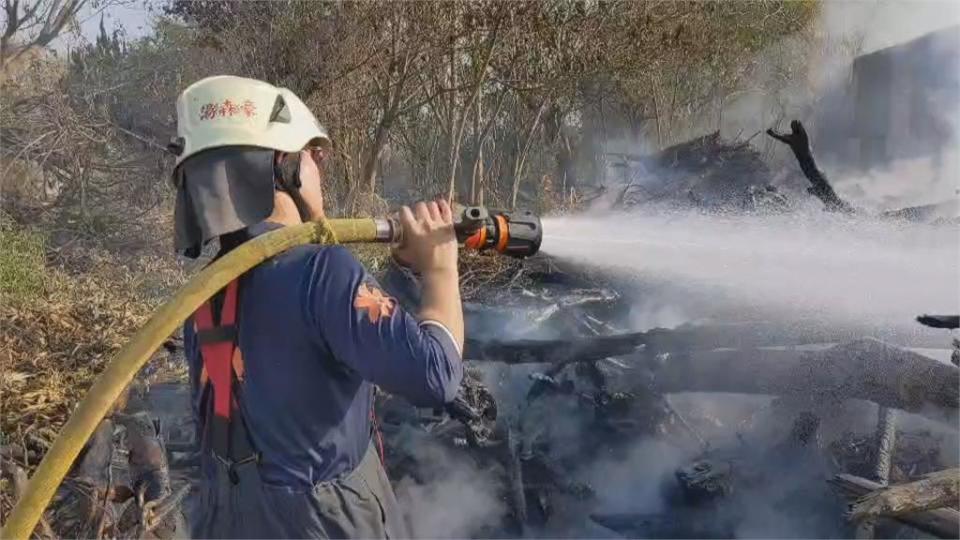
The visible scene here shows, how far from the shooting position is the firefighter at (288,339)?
4.75 ft

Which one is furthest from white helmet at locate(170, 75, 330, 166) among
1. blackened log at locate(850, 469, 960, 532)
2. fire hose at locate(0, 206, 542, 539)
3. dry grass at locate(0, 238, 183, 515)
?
dry grass at locate(0, 238, 183, 515)

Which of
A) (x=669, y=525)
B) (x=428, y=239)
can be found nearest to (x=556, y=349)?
(x=669, y=525)

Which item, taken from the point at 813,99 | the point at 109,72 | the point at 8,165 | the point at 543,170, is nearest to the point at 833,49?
the point at 813,99

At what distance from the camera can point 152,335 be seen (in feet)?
5.05

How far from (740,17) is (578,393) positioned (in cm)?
1027

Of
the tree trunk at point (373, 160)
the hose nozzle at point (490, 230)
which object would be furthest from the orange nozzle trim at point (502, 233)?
the tree trunk at point (373, 160)

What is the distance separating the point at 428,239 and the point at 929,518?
9.70 feet

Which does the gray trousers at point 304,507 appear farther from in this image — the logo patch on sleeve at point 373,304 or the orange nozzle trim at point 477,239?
the orange nozzle trim at point 477,239

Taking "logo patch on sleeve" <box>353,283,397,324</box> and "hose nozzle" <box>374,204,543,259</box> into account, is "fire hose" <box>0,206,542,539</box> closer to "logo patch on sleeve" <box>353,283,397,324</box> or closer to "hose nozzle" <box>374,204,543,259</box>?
"hose nozzle" <box>374,204,543,259</box>

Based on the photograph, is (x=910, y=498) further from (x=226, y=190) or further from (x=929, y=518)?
(x=226, y=190)

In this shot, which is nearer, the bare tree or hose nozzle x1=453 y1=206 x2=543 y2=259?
hose nozzle x1=453 y1=206 x2=543 y2=259

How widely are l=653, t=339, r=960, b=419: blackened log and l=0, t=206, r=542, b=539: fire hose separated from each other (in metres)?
3.26

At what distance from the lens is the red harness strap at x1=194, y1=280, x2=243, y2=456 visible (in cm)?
154

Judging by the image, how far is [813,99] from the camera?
16188mm
